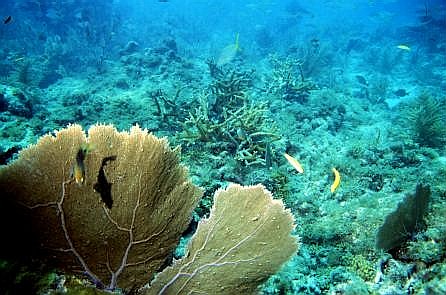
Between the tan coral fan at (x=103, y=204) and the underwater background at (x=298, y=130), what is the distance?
1.00 ft

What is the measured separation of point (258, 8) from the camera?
145ft

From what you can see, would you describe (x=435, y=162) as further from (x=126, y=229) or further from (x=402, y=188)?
(x=126, y=229)

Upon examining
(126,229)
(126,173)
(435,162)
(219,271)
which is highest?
(126,173)

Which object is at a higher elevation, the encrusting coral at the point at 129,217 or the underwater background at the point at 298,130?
the encrusting coral at the point at 129,217

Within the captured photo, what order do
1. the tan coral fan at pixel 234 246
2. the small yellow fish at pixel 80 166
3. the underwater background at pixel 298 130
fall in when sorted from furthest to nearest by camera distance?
1. the underwater background at pixel 298 130
2. the tan coral fan at pixel 234 246
3. the small yellow fish at pixel 80 166

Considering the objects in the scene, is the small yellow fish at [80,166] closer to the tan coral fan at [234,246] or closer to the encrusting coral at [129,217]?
the encrusting coral at [129,217]

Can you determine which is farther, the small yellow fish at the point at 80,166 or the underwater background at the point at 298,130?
the underwater background at the point at 298,130

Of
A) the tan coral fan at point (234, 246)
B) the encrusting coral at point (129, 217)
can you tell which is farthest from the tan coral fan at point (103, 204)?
A: the tan coral fan at point (234, 246)

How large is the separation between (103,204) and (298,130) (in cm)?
617

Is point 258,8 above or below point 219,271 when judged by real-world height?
below

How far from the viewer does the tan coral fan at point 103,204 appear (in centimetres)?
227

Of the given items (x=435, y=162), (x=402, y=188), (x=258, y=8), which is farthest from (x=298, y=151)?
(x=258, y=8)

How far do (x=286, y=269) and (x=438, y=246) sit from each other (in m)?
1.70

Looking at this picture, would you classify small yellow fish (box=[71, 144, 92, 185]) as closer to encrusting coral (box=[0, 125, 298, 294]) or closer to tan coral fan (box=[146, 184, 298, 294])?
encrusting coral (box=[0, 125, 298, 294])
